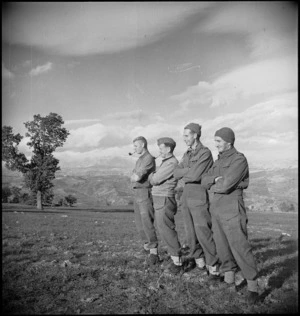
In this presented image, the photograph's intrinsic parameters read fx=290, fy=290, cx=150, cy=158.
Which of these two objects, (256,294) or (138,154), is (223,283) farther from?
(138,154)

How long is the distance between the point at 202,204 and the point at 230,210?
0.89 m

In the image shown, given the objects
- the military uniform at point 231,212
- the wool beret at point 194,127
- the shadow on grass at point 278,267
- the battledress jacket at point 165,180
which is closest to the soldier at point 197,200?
the wool beret at point 194,127

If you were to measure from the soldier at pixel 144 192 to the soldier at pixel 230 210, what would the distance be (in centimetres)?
198

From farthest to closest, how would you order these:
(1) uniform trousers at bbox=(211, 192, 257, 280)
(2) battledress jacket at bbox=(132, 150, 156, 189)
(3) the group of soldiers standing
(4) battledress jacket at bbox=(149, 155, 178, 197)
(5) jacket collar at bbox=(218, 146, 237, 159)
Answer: (2) battledress jacket at bbox=(132, 150, 156, 189), (4) battledress jacket at bbox=(149, 155, 178, 197), (5) jacket collar at bbox=(218, 146, 237, 159), (3) the group of soldiers standing, (1) uniform trousers at bbox=(211, 192, 257, 280)

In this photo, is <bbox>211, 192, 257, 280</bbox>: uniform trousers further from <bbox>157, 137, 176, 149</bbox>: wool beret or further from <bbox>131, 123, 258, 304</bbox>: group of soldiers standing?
<bbox>157, 137, 176, 149</bbox>: wool beret

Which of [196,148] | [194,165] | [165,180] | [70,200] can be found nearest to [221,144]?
[194,165]

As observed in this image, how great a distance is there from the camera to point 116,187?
2424 inches

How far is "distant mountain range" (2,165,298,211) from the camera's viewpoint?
3815 cm

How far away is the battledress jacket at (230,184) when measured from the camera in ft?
14.9

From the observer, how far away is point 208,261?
5.26 meters

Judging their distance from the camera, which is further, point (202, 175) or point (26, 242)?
point (26, 242)

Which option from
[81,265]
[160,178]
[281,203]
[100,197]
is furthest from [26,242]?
[100,197]

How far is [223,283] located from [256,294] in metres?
0.83

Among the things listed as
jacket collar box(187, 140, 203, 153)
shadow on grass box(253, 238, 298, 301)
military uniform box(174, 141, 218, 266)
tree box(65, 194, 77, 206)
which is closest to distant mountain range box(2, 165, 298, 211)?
tree box(65, 194, 77, 206)
